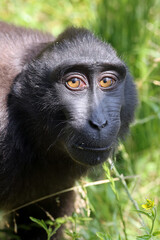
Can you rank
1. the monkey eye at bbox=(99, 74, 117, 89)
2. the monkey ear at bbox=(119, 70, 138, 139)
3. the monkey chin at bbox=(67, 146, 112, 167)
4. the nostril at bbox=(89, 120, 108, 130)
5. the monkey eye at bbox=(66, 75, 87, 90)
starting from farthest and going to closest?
1. the monkey ear at bbox=(119, 70, 138, 139)
2. the monkey eye at bbox=(99, 74, 117, 89)
3. the monkey eye at bbox=(66, 75, 87, 90)
4. the monkey chin at bbox=(67, 146, 112, 167)
5. the nostril at bbox=(89, 120, 108, 130)

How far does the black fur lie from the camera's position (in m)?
3.11

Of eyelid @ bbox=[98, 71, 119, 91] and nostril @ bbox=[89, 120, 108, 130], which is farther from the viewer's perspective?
eyelid @ bbox=[98, 71, 119, 91]

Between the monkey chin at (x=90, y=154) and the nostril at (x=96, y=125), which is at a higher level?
the nostril at (x=96, y=125)

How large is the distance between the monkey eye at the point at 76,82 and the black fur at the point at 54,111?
0.10ft

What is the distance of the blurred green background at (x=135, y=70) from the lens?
4.57 m

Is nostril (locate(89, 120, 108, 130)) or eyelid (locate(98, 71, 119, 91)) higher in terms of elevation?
eyelid (locate(98, 71, 119, 91))

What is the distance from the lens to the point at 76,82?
3.23 metres

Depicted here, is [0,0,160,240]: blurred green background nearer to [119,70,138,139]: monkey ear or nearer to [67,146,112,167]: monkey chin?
[119,70,138,139]: monkey ear

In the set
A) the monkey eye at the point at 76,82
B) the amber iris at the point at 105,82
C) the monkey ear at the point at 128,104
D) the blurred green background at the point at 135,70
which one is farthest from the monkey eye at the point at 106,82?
the blurred green background at the point at 135,70

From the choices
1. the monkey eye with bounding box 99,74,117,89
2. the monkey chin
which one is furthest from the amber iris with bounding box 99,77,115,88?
the monkey chin

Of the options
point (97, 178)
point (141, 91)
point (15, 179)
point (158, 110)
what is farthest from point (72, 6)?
point (15, 179)

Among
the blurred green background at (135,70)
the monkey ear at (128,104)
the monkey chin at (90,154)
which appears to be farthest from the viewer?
the blurred green background at (135,70)

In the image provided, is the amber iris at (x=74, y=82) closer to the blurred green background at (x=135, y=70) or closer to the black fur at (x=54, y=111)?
the black fur at (x=54, y=111)

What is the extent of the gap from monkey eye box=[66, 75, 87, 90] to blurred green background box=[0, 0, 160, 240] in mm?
1193
